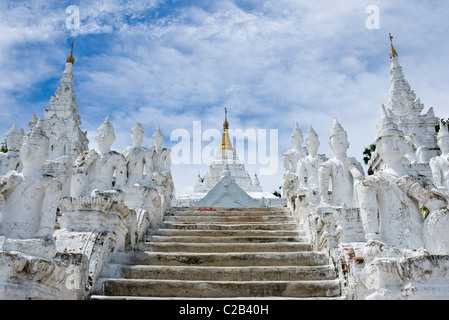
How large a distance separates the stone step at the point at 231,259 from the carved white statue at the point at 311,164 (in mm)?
4674

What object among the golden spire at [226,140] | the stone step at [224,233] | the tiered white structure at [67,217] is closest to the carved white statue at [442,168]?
the stone step at [224,233]

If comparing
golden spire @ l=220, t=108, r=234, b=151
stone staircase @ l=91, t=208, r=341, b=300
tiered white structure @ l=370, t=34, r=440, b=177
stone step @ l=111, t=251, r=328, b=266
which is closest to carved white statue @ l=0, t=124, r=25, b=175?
stone staircase @ l=91, t=208, r=341, b=300

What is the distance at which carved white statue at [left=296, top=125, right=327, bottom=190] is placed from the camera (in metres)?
11.7

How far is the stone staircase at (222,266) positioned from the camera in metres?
5.85

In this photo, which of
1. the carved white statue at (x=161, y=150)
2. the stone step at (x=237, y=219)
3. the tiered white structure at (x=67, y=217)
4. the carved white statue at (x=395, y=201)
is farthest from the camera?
the carved white statue at (x=161, y=150)

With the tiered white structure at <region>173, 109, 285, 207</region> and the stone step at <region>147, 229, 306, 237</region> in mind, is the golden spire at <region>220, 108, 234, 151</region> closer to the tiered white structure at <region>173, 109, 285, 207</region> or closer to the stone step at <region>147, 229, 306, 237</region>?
the tiered white structure at <region>173, 109, 285, 207</region>

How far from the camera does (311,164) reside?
11.9m

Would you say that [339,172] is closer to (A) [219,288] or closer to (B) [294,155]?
(A) [219,288]

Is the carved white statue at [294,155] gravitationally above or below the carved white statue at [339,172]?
above

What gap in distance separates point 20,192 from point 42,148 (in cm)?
63

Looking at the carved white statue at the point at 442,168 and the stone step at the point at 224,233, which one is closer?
the stone step at the point at 224,233

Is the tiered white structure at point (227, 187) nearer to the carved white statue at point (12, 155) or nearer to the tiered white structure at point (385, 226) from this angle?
the carved white statue at point (12, 155)

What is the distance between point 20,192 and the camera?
510cm
